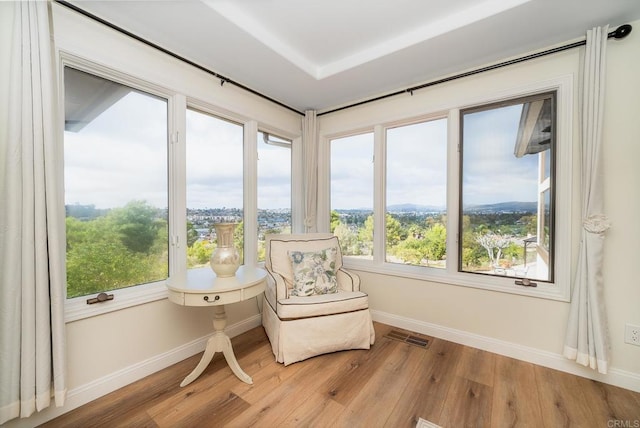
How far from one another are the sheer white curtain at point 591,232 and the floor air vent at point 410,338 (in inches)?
38.3

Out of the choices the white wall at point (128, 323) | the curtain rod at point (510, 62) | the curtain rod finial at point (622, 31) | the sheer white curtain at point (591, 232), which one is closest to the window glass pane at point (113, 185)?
the white wall at point (128, 323)

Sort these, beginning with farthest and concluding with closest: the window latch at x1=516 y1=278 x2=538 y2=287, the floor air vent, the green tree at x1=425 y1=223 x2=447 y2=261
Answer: the green tree at x1=425 y1=223 x2=447 y2=261, the floor air vent, the window latch at x1=516 y1=278 x2=538 y2=287

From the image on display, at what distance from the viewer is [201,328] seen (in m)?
2.24

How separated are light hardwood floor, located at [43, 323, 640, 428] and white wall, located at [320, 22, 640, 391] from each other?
0.19 meters

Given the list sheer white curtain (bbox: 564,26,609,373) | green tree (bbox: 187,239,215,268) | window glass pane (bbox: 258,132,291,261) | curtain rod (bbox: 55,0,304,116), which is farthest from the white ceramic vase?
sheer white curtain (bbox: 564,26,609,373)

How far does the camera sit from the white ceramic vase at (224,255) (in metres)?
1.85

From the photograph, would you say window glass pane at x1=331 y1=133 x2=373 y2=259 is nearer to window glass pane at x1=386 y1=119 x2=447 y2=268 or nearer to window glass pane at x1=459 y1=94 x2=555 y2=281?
window glass pane at x1=386 y1=119 x2=447 y2=268

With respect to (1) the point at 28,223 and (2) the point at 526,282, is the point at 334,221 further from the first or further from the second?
(1) the point at 28,223

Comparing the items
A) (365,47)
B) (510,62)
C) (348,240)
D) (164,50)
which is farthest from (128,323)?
(510,62)

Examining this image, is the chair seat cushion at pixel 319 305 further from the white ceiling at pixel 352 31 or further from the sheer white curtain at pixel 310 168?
the white ceiling at pixel 352 31

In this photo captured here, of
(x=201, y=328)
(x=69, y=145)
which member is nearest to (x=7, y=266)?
(x=69, y=145)

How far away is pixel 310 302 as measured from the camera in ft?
6.84

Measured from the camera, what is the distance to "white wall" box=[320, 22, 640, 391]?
1760 mm

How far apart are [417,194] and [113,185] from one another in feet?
8.68
